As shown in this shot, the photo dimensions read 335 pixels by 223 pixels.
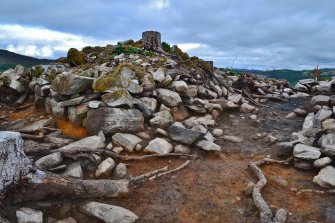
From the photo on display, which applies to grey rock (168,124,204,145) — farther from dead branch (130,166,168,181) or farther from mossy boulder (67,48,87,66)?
mossy boulder (67,48,87,66)

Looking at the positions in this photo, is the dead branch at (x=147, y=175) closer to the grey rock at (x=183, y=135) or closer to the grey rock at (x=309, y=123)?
the grey rock at (x=183, y=135)

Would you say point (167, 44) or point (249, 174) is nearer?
point (249, 174)

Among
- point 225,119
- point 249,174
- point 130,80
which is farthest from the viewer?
point 225,119

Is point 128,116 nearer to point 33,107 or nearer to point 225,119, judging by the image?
point 225,119

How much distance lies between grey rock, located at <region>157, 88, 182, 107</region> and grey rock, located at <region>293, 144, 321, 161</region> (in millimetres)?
5260

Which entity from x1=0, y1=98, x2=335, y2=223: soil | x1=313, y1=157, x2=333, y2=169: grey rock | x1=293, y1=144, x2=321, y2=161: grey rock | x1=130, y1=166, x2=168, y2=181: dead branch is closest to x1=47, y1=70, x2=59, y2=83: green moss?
x1=0, y1=98, x2=335, y2=223: soil

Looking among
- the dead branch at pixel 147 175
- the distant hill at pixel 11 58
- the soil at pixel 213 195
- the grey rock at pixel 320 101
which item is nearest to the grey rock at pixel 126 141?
the soil at pixel 213 195

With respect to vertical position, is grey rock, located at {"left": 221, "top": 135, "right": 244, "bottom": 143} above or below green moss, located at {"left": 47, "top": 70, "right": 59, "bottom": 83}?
below

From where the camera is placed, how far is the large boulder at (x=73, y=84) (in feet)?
42.3

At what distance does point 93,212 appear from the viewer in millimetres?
7191

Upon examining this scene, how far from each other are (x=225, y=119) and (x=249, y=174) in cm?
576

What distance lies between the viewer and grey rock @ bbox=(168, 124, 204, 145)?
1121 centimetres

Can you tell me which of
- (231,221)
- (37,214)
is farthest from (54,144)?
(231,221)

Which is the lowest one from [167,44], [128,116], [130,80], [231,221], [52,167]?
[231,221]
